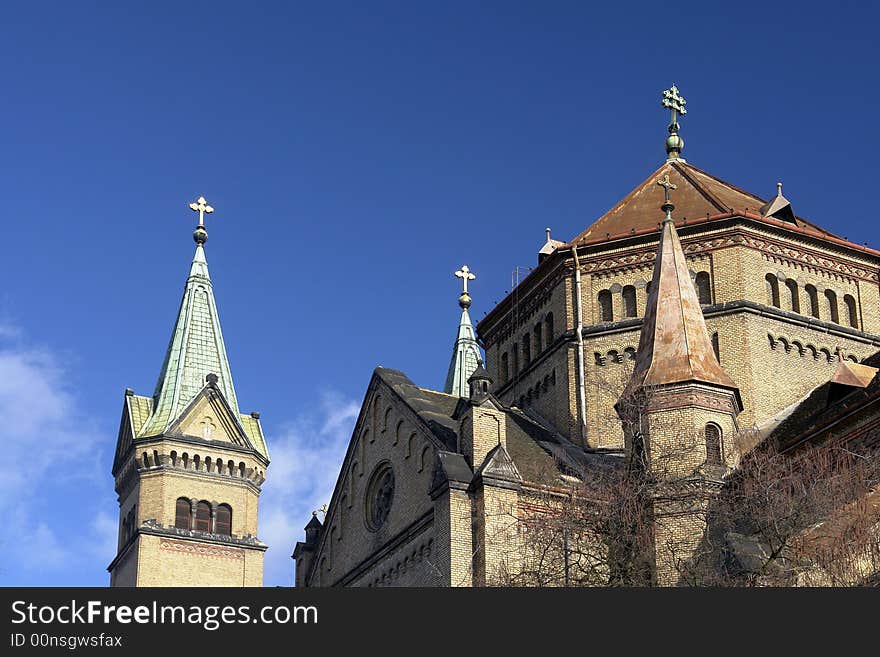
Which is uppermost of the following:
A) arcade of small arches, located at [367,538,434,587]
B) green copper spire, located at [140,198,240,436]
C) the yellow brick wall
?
green copper spire, located at [140,198,240,436]

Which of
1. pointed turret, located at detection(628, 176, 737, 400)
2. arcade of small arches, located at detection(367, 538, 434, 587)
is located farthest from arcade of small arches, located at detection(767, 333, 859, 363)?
arcade of small arches, located at detection(367, 538, 434, 587)

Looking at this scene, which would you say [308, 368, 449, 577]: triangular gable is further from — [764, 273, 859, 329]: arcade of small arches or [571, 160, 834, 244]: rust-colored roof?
[764, 273, 859, 329]: arcade of small arches

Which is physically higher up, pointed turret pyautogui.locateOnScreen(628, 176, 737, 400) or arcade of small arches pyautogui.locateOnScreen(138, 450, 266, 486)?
arcade of small arches pyautogui.locateOnScreen(138, 450, 266, 486)

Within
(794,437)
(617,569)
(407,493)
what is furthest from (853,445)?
(407,493)

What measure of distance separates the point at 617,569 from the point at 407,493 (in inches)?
410

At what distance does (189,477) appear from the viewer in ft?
199

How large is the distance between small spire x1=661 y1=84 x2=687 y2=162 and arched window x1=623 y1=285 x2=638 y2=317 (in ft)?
27.2

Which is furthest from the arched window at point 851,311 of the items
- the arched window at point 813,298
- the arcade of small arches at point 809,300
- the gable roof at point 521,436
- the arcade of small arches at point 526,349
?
the gable roof at point 521,436

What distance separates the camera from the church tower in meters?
59.0

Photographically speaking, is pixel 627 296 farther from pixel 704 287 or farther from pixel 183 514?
pixel 183 514

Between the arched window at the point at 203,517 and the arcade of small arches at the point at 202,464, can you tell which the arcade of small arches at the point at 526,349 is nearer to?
the arcade of small arches at the point at 202,464

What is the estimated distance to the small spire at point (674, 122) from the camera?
51.4m

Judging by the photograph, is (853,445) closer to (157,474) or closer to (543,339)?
(543,339)

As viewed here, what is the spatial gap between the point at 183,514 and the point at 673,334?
29.2 m
